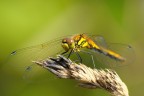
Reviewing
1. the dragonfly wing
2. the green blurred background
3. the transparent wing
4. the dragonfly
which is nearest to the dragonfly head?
the dragonfly

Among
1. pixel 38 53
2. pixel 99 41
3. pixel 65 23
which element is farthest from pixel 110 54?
pixel 65 23

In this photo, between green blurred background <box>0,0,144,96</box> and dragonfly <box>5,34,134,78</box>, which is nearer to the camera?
dragonfly <box>5,34,134,78</box>

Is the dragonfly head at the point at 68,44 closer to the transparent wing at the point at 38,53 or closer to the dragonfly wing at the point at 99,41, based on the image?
the transparent wing at the point at 38,53

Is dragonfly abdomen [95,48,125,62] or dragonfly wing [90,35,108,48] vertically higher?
dragonfly wing [90,35,108,48]

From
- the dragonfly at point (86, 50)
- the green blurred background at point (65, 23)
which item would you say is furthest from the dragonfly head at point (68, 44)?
the green blurred background at point (65, 23)

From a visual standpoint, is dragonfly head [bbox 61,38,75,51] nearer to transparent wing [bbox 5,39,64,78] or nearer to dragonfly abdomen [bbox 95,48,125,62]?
transparent wing [bbox 5,39,64,78]

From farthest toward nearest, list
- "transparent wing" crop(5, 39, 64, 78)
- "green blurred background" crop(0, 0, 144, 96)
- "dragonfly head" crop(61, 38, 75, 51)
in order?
"green blurred background" crop(0, 0, 144, 96), "transparent wing" crop(5, 39, 64, 78), "dragonfly head" crop(61, 38, 75, 51)

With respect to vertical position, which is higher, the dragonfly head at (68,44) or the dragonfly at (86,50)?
the dragonfly head at (68,44)

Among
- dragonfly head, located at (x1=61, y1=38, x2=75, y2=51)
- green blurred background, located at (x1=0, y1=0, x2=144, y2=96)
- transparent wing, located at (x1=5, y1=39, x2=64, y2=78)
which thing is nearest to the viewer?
dragonfly head, located at (x1=61, y1=38, x2=75, y2=51)

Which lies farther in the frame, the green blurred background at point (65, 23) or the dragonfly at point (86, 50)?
the green blurred background at point (65, 23)
